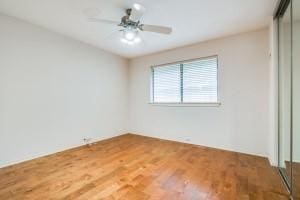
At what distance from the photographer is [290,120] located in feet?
6.40

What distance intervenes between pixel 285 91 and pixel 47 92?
13.0 ft

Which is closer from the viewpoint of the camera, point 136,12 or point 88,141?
point 136,12

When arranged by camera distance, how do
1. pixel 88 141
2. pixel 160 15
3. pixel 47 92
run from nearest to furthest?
1. pixel 160 15
2. pixel 47 92
3. pixel 88 141

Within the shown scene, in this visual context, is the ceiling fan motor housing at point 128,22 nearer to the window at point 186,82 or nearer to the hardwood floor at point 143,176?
the window at point 186,82

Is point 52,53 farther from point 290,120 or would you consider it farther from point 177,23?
point 290,120

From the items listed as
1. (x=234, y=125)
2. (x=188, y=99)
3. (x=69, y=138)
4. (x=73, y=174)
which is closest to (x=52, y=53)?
(x=69, y=138)

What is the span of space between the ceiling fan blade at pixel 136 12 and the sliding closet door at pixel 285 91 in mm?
1849

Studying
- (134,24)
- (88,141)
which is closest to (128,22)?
(134,24)

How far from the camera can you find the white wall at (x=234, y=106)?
2855 mm

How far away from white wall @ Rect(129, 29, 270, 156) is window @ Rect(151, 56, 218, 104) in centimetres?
17

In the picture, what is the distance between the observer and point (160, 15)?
245 centimetres

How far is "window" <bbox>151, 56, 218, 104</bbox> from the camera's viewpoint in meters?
3.45

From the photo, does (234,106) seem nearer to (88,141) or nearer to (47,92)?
(88,141)

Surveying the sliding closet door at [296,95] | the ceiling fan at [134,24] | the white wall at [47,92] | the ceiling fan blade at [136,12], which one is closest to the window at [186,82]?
the white wall at [47,92]
